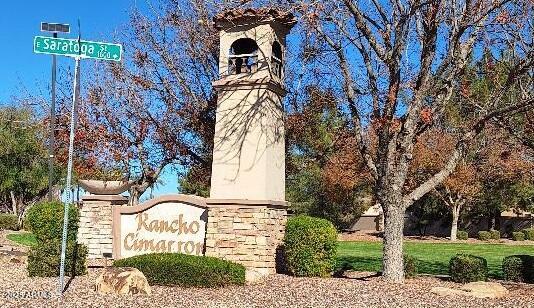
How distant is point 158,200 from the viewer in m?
14.1

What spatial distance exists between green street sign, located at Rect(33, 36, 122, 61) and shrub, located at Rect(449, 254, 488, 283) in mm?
9565

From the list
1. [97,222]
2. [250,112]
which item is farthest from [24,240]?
[250,112]

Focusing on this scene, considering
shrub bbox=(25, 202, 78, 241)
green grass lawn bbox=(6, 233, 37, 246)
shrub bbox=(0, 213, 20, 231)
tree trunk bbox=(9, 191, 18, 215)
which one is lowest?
green grass lawn bbox=(6, 233, 37, 246)

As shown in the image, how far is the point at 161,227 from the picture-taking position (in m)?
14.2

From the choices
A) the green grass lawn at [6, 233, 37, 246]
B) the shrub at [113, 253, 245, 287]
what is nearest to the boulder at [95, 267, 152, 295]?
the shrub at [113, 253, 245, 287]

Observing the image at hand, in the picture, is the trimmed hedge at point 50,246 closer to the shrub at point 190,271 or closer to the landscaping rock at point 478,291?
the shrub at point 190,271

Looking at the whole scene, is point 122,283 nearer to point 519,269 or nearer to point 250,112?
point 250,112

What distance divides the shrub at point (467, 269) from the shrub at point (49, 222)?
8.92 m

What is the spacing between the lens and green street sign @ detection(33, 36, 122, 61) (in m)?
8.99

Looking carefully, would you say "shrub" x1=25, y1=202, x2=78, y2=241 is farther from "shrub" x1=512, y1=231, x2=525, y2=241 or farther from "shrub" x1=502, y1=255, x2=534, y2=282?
"shrub" x1=512, y1=231, x2=525, y2=241

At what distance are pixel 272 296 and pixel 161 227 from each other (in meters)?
4.94

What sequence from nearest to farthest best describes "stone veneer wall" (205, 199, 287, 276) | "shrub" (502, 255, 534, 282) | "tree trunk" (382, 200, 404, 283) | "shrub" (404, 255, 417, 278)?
1. "tree trunk" (382, 200, 404, 283)
2. "stone veneer wall" (205, 199, 287, 276)
3. "shrub" (404, 255, 417, 278)
4. "shrub" (502, 255, 534, 282)

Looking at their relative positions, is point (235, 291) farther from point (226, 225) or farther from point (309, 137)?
point (309, 137)

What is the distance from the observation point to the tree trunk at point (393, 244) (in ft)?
41.5
